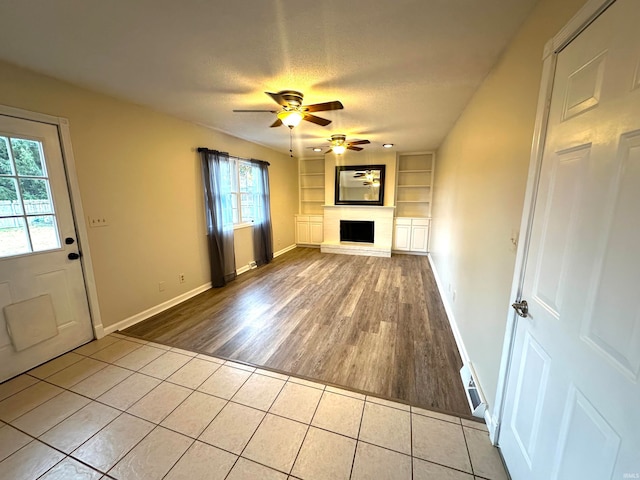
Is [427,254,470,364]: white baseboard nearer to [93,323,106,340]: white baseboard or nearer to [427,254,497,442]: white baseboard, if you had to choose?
[427,254,497,442]: white baseboard

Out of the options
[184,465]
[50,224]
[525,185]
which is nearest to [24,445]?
[184,465]

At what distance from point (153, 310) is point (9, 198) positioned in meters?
1.66

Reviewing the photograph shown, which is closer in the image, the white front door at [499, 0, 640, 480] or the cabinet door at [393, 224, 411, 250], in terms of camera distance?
the white front door at [499, 0, 640, 480]

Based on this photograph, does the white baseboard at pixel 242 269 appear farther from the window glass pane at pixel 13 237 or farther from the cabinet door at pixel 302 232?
the window glass pane at pixel 13 237

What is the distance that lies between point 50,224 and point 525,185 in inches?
136

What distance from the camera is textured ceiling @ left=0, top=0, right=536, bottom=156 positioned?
133cm

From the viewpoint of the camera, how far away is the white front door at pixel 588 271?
68 centimetres

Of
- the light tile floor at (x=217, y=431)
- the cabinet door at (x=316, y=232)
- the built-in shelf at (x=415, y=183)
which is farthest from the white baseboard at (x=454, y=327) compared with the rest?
the cabinet door at (x=316, y=232)

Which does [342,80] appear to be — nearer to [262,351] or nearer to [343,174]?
[262,351]

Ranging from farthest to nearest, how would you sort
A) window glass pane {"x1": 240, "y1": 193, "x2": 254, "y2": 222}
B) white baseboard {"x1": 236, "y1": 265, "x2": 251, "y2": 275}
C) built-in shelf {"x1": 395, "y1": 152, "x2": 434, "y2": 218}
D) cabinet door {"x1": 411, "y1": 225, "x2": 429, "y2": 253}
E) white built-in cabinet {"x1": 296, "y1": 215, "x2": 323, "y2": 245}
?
white built-in cabinet {"x1": 296, "y1": 215, "x2": 323, "y2": 245}
built-in shelf {"x1": 395, "y1": 152, "x2": 434, "y2": 218}
cabinet door {"x1": 411, "y1": 225, "x2": 429, "y2": 253}
window glass pane {"x1": 240, "y1": 193, "x2": 254, "y2": 222}
white baseboard {"x1": 236, "y1": 265, "x2": 251, "y2": 275}

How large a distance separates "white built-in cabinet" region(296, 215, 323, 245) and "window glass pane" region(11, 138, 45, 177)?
491 cm

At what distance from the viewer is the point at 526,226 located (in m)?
1.20

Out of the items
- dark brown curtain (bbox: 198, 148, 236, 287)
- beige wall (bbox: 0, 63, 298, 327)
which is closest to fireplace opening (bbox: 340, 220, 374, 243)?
dark brown curtain (bbox: 198, 148, 236, 287)

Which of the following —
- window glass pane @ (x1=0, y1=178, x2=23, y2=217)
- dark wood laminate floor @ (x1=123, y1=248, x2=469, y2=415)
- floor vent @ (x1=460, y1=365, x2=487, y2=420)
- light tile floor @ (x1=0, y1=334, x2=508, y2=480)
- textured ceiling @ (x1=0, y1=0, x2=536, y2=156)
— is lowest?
light tile floor @ (x1=0, y1=334, x2=508, y2=480)
